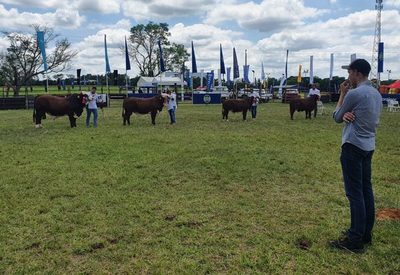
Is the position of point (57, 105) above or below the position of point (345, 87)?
below

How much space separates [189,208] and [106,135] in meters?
8.28

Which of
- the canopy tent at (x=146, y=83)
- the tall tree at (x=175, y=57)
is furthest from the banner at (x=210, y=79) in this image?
the tall tree at (x=175, y=57)

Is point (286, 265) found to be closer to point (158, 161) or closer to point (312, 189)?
point (312, 189)

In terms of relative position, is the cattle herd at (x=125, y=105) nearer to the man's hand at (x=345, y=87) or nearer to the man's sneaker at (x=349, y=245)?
the man's hand at (x=345, y=87)

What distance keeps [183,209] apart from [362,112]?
2921 millimetres

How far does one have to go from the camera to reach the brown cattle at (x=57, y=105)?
15.8 meters

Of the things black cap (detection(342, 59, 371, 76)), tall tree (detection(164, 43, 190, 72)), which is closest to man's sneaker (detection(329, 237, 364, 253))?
black cap (detection(342, 59, 371, 76))

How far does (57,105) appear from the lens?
52.1 ft

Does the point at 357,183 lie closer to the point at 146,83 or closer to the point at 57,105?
the point at 57,105

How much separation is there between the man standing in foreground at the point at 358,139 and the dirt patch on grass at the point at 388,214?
1.21m

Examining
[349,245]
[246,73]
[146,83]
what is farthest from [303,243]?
[146,83]

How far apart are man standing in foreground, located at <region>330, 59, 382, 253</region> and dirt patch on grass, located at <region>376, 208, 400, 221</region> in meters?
1.21

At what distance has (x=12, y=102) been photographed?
31219 millimetres

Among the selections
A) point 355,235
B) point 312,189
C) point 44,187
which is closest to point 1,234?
point 44,187
